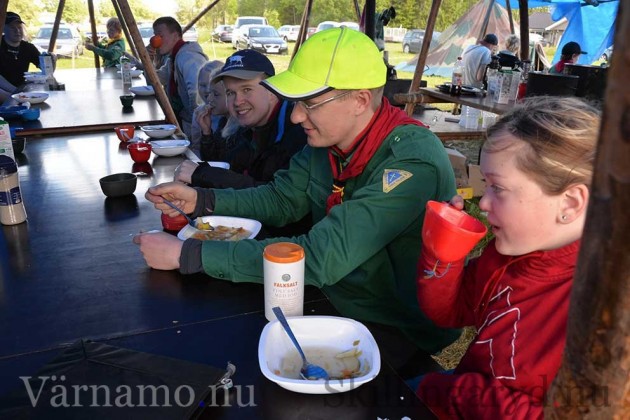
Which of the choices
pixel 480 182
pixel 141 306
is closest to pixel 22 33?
pixel 480 182

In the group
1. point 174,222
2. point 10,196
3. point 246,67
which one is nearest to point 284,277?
point 174,222

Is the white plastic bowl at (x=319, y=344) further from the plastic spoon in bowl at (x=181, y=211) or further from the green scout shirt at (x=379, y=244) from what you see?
the plastic spoon in bowl at (x=181, y=211)

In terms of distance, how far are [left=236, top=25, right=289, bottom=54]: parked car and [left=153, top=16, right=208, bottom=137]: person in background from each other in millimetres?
18117

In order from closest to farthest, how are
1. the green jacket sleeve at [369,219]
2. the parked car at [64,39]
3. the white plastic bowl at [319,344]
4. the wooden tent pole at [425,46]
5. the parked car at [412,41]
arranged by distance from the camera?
the white plastic bowl at [319,344], the green jacket sleeve at [369,219], the wooden tent pole at [425,46], the parked car at [64,39], the parked car at [412,41]

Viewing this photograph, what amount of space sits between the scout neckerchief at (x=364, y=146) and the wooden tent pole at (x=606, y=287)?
1.21m

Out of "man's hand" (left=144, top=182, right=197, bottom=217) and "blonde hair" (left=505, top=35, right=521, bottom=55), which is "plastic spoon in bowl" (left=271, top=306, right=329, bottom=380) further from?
"blonde hair" (left=505, top=35, right=521, bottom=55)

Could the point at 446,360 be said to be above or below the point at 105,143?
below

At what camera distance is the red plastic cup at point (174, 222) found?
1.96m

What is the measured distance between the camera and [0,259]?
1.66 m

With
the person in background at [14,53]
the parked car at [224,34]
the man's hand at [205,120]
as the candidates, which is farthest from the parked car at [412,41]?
the man's hand at [205,120]

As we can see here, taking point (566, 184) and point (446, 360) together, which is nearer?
point (566, 184)

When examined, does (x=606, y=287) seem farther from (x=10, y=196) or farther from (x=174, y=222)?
(x=10, y=196)

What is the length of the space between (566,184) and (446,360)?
1.89 meters

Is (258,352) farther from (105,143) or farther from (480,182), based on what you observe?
(480,182)
